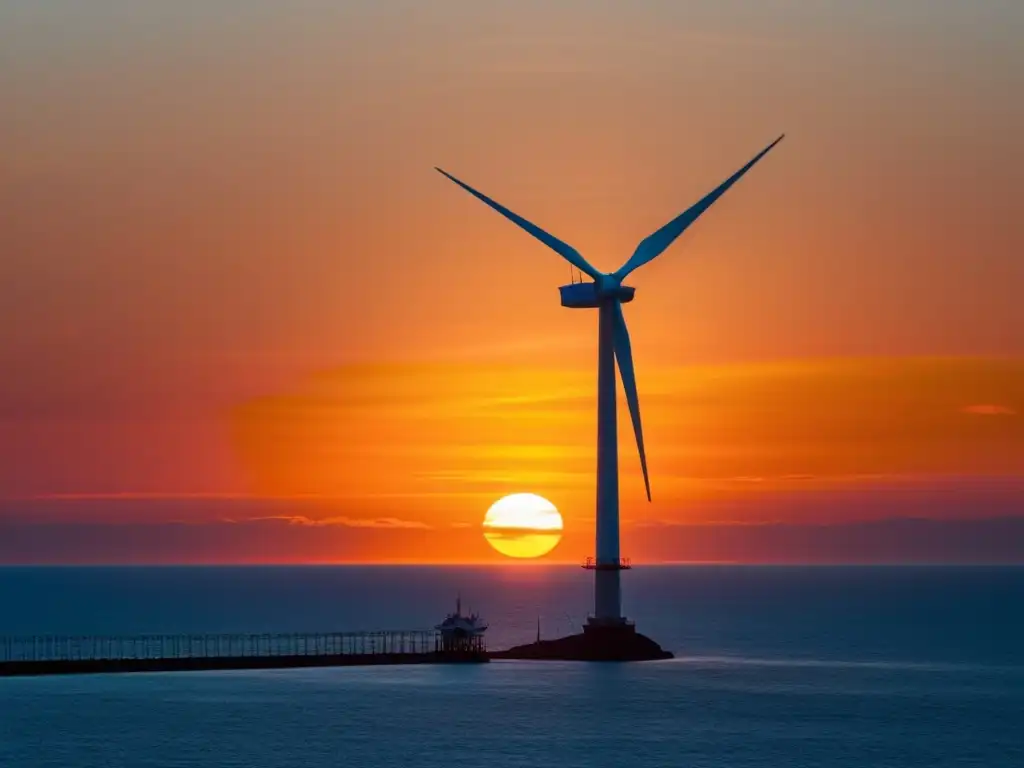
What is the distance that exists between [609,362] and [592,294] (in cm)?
777

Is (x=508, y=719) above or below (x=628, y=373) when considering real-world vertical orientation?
below

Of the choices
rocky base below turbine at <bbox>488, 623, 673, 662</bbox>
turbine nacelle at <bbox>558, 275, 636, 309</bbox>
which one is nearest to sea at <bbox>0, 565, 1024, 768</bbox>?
rocky base below turbine at <bbox>488, 623, 673, 662</bbox>

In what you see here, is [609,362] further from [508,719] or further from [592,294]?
[508,719]

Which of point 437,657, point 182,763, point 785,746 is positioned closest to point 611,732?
point 785,746

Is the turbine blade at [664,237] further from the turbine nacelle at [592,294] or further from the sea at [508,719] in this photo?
the sea at [508,719]

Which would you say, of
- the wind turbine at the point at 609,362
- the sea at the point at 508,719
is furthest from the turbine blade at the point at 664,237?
the sea at the point at 508,719

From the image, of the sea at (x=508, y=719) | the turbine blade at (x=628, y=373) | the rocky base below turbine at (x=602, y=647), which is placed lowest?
the sea at (x=508, y=719)

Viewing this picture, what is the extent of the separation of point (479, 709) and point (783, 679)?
171 feet

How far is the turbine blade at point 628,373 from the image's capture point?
17475 centimetres

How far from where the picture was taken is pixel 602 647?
178 metres

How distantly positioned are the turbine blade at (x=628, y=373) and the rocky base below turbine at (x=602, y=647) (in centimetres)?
1662

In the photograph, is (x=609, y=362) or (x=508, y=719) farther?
(x=609, y=362)

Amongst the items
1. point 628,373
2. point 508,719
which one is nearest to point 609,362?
point 628,373

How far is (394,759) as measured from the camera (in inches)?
5084
